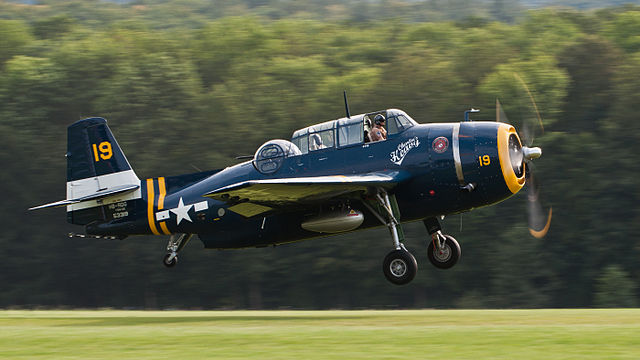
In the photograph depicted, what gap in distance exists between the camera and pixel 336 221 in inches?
756

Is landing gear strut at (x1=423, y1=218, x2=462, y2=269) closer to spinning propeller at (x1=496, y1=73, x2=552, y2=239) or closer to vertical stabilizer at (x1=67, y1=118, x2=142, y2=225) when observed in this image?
spinning propeller at (x1=496, y1=73, x2=552, y2=239)

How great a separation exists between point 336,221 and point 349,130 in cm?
202

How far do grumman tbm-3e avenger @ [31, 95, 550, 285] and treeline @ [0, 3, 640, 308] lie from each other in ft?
82.2

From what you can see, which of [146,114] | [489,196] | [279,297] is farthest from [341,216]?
[146,114]

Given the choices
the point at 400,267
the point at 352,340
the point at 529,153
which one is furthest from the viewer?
the point at 400,267

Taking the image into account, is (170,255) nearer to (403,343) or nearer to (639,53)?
(403,343)

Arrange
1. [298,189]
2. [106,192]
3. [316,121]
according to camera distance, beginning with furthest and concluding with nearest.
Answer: [316,121] < [106,192] < [298,189]

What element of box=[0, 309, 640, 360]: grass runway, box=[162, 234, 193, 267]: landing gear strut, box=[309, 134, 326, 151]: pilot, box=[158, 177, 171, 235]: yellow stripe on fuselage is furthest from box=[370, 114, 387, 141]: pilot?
box=[162, 234, 193, 267]: landing gear strut

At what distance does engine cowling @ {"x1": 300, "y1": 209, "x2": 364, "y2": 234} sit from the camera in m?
19.1

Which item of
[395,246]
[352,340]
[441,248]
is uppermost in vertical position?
[352,340]

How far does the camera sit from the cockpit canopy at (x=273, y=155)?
19953 millimetres

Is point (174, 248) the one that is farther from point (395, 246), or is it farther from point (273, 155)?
point (395, 246)

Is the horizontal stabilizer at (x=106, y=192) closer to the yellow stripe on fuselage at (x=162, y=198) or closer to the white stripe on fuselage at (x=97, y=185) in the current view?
the white stripe on fuselage at (x=97, y=185)

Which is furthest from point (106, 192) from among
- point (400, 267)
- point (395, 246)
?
point (400, 267)
